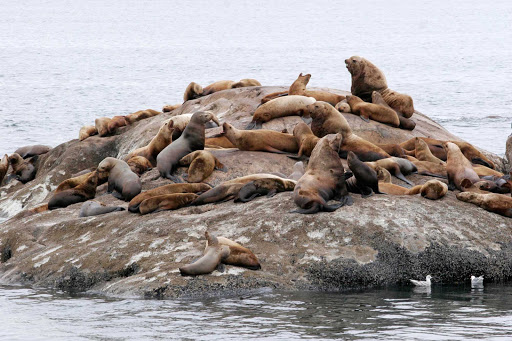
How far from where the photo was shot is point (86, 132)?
15.9 m

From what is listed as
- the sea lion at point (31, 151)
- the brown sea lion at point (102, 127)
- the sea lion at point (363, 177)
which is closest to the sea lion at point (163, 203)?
the sea lion at point (363, 177)

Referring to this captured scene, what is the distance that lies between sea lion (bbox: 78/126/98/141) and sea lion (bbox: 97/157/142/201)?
4.55m

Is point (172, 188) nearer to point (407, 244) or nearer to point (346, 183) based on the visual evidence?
point (346, 183)

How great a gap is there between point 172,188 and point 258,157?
1.69m

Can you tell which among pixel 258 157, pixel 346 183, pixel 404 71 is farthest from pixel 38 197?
pixel 404 71

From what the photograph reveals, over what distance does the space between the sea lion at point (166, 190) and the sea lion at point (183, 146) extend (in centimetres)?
72

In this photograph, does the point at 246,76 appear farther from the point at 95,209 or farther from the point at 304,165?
the point at 95,209

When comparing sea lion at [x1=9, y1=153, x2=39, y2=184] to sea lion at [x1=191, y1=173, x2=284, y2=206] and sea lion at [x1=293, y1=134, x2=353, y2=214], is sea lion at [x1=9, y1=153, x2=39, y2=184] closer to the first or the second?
sea lion at [x1=191, y1=173, x2=284, y2=206]

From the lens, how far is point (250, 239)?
27.2 feet

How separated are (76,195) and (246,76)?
31655 mm

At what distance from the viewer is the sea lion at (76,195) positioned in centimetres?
1109

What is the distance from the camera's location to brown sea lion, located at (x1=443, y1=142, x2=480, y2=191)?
1009 centimetres

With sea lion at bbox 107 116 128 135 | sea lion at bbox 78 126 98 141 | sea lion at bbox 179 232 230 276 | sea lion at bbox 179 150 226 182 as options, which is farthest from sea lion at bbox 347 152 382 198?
sea lion at bbox 78 126 98 141

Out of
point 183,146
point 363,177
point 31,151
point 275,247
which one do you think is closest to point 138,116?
point 31,151
